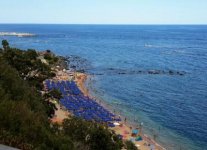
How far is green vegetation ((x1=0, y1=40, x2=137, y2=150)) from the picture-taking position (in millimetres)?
12375

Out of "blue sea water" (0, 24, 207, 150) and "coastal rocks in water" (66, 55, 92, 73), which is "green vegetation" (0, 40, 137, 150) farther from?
"coastal rocks in water" (66, 55, 92, 73)

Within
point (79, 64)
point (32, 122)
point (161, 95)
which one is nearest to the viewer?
point (32, 122)

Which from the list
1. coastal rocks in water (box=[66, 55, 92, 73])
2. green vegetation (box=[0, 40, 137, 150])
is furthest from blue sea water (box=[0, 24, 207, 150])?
green vegetation (box=[0, 40, 137, 150])

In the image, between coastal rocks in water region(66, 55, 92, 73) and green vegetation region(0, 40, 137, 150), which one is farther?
coastal rocks in water region(66, 55, 92, 73)

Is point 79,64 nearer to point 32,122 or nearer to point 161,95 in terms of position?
point 161,95

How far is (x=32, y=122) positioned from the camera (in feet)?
43.0

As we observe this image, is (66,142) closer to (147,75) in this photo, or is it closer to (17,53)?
(17,53)

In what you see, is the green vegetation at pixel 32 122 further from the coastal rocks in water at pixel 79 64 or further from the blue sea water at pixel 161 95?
the coastal rocks in water at pixel 79 64

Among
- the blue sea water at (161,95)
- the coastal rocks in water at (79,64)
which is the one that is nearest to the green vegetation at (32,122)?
the blue sea water at (161,95)

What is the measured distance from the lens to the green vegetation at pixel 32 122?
1238cm

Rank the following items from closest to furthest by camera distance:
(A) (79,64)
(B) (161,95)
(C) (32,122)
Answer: (C) (32,122) → (B) (161,95) → (A) (79,64)

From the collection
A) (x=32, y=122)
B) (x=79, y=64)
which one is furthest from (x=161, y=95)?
(x=32, y=122)

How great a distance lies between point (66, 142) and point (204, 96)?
44.3m

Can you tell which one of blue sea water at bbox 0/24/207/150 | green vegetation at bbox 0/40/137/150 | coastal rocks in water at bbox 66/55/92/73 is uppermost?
green vegetation at bbox 0/40/137/150
